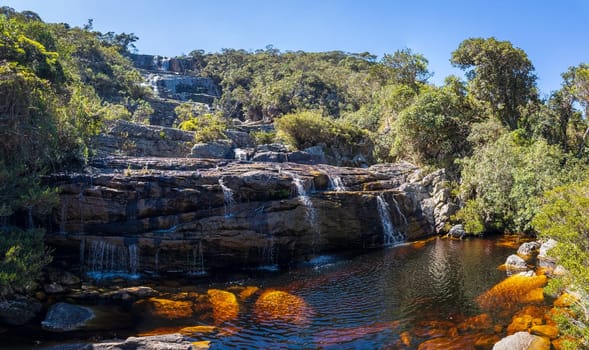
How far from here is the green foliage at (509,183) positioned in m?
22.7

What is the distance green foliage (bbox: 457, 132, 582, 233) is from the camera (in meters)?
22.7

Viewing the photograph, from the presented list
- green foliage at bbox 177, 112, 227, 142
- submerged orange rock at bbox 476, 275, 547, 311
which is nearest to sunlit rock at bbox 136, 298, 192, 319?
submerged orange rock at bbox 476, 275, 547, 311

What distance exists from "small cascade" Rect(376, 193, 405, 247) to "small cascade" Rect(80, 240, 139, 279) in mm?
14934

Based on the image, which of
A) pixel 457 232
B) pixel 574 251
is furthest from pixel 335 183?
pixel 574 251

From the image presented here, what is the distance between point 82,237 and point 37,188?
3778mm

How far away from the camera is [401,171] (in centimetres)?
3059

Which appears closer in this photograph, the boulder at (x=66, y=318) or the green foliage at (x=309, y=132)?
the boulder at (x=66, y=318)

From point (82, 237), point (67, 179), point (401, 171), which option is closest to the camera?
point (82, 237)

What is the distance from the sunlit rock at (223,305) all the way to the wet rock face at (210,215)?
439cm

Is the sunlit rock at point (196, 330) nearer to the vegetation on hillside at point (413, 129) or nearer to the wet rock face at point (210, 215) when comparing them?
the vegetation on hillside at point (413, 129)

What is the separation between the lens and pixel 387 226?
2527cm

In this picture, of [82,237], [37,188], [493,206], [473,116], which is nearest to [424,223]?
[493,206]

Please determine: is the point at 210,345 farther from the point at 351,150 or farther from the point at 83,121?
the point at 351,150

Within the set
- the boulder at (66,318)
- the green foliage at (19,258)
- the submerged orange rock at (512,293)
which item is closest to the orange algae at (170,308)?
the boulder at (66,318)
